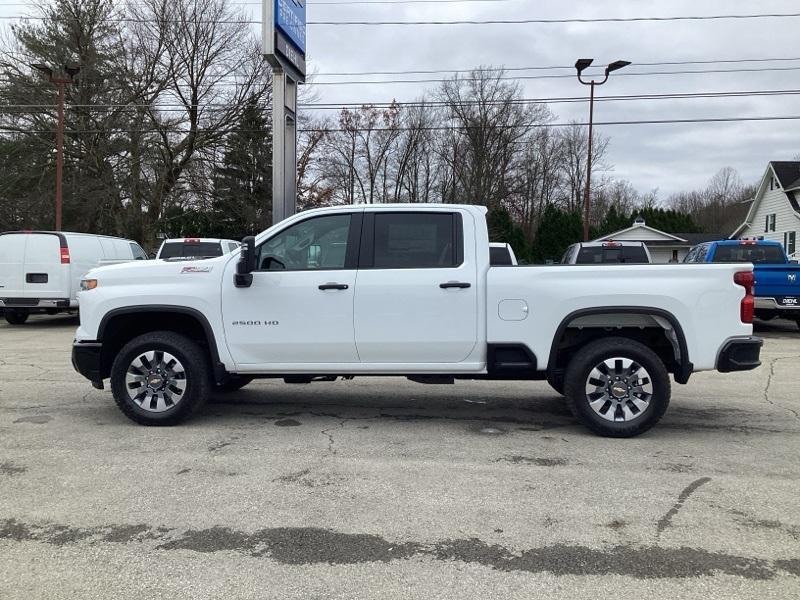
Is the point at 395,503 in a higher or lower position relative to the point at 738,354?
lower

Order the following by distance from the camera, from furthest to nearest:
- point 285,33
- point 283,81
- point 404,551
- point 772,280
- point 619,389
→ point 772,280 < point 283,81 < point 285,33 < point 619,389 < point 404,551

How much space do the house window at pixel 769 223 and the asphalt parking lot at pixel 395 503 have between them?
128 feet

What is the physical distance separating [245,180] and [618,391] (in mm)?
32075

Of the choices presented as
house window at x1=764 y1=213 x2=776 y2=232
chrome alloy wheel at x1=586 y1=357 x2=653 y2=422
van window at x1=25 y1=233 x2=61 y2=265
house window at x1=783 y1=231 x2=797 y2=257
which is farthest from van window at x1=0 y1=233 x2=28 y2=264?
house window at x1=764 y1=213 x2=776 y2=232

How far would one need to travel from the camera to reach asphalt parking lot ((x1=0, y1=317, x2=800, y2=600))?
3.21m

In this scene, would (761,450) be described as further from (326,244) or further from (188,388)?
(188,388)

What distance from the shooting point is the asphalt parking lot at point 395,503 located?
10.5ft

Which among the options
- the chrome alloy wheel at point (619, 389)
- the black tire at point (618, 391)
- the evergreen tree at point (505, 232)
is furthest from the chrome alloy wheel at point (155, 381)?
the evergreen tree at point (505, 232)

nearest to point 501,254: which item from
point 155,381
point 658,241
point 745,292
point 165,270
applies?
point 745,292

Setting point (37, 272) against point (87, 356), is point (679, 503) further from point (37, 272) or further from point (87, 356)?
point (37, 272)

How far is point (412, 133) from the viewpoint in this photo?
160ft

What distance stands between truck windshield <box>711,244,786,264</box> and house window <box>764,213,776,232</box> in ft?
97.3

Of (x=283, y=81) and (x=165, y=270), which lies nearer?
(x=165, y=270)

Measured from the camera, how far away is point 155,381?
596 centimetres
